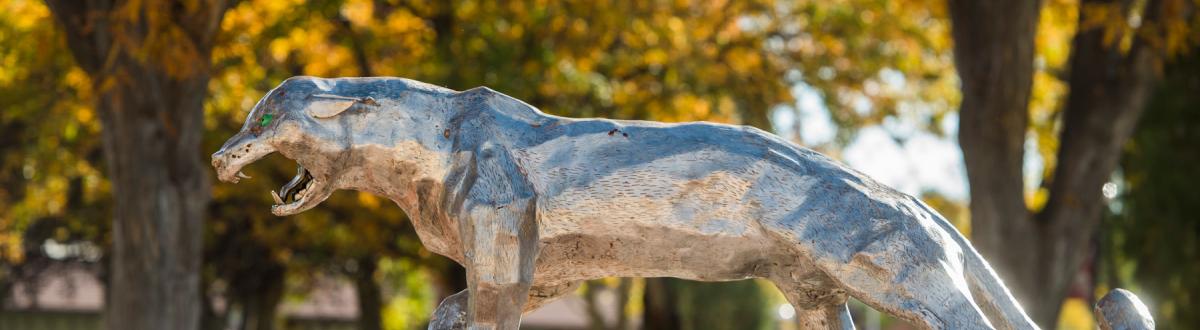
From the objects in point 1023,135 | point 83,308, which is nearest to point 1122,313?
point 1023,135

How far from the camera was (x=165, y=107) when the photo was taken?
9.16 m

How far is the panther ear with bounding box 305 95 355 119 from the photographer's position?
13.0ft

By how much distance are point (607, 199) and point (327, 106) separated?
0.84 m

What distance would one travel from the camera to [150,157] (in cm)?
907

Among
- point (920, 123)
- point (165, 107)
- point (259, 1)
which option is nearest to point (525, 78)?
point (259, 1)

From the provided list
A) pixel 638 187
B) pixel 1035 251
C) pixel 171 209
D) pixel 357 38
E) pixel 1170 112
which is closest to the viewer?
pixel 638 187

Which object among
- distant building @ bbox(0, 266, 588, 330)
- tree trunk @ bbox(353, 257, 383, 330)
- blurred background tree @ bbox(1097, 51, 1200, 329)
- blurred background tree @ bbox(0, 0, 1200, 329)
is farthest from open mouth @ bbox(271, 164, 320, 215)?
distant building @ bbox(0, 266, 588, 330)

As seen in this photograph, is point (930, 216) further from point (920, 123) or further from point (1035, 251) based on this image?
point (920, 123)

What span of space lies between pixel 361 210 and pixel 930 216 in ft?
40.5

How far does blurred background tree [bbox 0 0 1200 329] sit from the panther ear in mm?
4773

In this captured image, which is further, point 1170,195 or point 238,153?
point 1170,195

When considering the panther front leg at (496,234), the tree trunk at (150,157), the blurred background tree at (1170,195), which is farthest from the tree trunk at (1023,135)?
the panther front leg at (496,234)

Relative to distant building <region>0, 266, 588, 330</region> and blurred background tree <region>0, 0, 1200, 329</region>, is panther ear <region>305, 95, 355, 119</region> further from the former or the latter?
distant building <region>0, 266, 588, 330</region>

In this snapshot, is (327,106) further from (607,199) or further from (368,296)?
(368,296)
